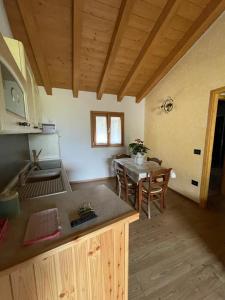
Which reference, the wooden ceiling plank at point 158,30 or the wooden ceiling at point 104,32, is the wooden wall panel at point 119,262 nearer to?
the wooden ceiling at point 104,32

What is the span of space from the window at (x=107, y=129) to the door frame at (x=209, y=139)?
86.1 inches

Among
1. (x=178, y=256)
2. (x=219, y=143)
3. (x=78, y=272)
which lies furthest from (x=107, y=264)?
(x=219, y=143)

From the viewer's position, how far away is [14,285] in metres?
0.64

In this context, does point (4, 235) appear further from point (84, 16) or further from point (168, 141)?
point (168, 141)

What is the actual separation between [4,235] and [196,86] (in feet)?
10.6

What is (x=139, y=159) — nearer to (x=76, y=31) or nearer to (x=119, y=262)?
(x=119, y=262)

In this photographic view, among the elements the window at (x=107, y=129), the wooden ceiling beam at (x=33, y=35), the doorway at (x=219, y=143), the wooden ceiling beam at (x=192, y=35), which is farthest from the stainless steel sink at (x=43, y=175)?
the doorway at (x=219, y=143)

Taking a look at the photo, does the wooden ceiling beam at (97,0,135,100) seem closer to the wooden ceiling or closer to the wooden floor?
the wooden ceiling

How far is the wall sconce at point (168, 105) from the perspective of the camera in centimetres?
324

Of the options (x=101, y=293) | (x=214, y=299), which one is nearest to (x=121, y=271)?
(x=101, y=293)

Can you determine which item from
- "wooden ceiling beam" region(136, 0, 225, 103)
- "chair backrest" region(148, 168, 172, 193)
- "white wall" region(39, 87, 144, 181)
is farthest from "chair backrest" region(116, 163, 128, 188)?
"wooden ceiling beam" region(136, 0, 225, 103)

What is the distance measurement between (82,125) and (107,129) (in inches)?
27.3

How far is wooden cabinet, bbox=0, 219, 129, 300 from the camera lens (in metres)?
0.65

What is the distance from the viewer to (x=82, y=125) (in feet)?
12.4
